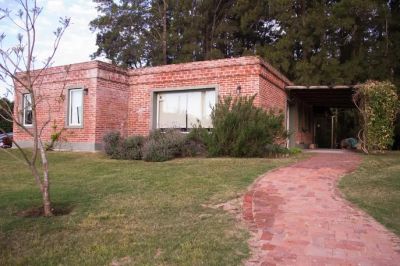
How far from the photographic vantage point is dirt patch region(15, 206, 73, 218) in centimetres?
613

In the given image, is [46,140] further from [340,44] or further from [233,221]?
[340,44]

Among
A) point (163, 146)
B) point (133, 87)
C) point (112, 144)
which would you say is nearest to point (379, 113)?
point (163, 146)

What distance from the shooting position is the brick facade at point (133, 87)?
1452 cm

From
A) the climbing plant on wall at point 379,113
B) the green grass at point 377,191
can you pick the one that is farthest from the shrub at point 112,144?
the climbing plant on wall at point 379,113

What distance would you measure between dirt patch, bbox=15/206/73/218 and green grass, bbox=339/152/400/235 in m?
4.66

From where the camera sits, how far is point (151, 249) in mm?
4629

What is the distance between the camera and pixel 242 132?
1152 centimetres

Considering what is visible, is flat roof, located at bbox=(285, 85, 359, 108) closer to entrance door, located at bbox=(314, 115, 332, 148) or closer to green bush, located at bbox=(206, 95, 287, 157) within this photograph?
entrance door, located at bbox=(314, 115, 332, 148)

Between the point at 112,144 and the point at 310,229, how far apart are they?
9221 millimetres

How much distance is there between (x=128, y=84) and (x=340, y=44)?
13469mm

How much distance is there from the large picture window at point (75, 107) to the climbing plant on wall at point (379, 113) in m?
A: 10.9

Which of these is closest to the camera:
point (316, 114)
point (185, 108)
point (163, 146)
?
point (163, 146)

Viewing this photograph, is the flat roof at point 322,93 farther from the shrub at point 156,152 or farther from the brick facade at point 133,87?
the shrub at point 156,152

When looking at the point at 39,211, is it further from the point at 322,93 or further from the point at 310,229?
the point at 322,93
